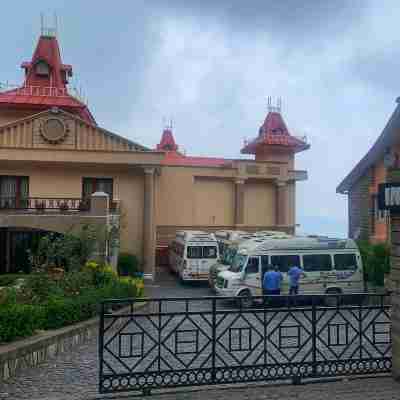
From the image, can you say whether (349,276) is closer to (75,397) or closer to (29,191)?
(75,397)

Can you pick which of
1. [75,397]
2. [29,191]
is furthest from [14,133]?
[75,397]

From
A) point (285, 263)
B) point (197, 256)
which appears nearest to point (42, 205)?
point (197, 256)

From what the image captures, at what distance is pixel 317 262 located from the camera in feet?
57.5

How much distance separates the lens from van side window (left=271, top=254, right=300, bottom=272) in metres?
17.2

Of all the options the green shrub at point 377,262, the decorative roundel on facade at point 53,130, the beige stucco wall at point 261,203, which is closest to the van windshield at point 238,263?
the green shrub at point 377,262

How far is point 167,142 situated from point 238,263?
3568 cm

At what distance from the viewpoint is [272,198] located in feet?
99.7

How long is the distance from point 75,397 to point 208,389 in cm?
196

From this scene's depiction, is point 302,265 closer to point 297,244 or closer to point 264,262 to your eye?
point 297,244

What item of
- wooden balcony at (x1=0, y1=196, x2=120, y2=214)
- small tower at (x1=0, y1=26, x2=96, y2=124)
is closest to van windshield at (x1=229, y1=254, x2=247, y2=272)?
wooden balcony at (x1=0, y1=196, x2=120, y2=214)

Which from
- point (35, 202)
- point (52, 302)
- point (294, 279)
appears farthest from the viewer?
point (35, 202)

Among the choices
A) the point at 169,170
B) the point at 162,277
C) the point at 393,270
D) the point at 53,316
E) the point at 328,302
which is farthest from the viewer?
the point at 169,170

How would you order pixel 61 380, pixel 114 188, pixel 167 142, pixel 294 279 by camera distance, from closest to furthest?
pixel 61 380 → pixel 294 279 → pixel 114 188 → pixel 167 142

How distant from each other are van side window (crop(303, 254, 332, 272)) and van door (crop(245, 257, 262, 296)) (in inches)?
74.2
